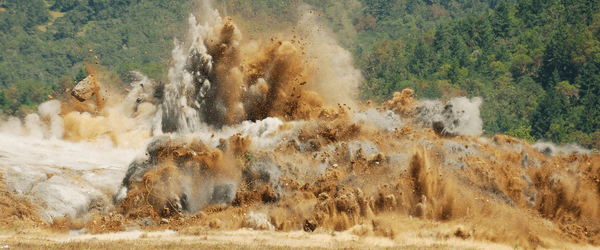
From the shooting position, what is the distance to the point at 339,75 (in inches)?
1403

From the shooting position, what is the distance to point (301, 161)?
26.4 meters

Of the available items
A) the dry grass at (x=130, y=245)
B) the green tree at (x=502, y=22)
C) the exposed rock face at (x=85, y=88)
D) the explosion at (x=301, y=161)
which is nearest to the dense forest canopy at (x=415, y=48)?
the green tree at (x=502, y=22)

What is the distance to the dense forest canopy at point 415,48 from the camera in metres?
82.4

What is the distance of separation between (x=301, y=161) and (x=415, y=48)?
296 feet

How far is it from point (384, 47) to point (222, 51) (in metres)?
92.0

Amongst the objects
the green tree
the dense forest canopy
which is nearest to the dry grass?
the dense forest canopy

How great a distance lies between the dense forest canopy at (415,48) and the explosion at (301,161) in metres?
3.60

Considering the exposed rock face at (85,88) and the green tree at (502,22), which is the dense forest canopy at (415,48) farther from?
the exposed rock face at (85,88)

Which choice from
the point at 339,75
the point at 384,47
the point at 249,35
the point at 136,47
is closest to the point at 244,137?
the point at 249,35

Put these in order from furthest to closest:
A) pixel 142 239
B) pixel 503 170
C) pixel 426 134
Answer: pixel 426 134, pixel 503 170, pixel 142 239

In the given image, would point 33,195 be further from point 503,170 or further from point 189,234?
point 503,170

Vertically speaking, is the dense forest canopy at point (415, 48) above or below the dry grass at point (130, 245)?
above

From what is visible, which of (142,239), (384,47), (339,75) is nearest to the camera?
(142,239)

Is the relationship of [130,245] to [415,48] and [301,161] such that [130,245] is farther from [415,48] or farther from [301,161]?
[415,48]
